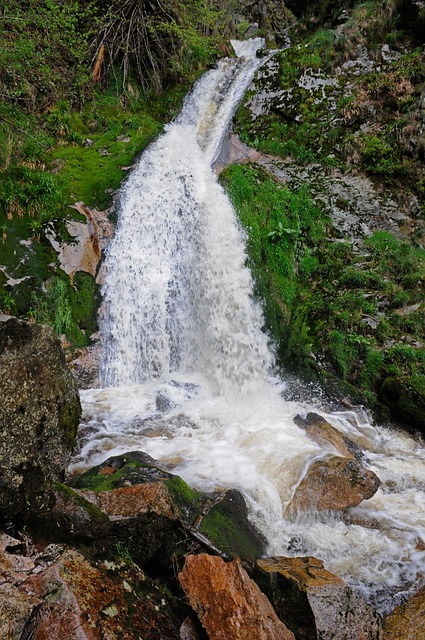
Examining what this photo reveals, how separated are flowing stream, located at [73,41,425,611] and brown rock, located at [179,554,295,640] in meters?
1.49

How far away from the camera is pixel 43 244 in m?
8.07

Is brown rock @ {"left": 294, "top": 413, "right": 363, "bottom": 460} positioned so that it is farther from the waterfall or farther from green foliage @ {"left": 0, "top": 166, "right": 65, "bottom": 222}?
green foliage @ {"left": 0, "top": 166, "right": 65, "bottom": 222}

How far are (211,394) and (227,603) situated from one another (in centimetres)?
521

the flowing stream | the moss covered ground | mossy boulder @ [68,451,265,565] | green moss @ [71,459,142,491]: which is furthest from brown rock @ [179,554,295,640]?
the moss covered ground

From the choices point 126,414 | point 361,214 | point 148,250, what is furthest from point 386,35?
point 126,414

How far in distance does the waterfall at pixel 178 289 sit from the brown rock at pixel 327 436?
1.69 meters

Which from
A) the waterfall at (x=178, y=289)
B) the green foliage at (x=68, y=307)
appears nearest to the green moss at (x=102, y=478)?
the waterfall at (x=178, y=289)

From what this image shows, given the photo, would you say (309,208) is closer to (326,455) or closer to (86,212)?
(86,212)

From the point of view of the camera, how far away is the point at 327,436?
617 centimetres

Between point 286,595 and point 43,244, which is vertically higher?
point 43,244

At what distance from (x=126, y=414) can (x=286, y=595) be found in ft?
13.4

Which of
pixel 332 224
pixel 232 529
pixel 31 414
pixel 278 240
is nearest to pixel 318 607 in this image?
pixel 232 529

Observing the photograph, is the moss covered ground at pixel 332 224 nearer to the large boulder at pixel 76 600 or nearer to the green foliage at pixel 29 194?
the green foliage at pixel 29 194

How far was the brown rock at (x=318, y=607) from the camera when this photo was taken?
9.16ft
